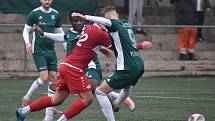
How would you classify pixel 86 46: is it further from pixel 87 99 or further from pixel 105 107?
pixel 105 107

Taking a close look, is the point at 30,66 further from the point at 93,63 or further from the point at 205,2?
the point at 93,63

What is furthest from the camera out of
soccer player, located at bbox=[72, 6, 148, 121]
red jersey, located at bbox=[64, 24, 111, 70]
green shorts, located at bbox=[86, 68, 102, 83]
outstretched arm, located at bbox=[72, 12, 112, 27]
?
green shorts, located at bbox=[86, 68, 102, 83]

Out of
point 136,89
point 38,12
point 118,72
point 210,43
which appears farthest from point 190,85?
point 118,72

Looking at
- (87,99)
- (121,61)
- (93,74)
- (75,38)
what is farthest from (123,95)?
(87,99)

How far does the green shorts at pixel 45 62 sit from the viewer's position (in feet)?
52.4

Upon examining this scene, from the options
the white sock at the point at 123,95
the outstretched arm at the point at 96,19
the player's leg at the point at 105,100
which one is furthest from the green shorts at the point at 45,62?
the outstretched arm at the point at 96,19

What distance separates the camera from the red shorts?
12.3 metres

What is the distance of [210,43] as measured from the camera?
24.6m

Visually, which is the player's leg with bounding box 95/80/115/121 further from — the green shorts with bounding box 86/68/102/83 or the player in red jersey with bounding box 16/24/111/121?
the green shorts with bounding box 86/68/102/83

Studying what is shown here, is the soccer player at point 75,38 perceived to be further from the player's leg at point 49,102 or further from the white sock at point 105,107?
the player's leg at point 49,102

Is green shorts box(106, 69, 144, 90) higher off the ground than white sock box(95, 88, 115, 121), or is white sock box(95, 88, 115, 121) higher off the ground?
green shorts box(106, 69, 144, 90)

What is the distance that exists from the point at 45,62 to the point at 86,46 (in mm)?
3588

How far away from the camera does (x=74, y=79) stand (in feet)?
40.5

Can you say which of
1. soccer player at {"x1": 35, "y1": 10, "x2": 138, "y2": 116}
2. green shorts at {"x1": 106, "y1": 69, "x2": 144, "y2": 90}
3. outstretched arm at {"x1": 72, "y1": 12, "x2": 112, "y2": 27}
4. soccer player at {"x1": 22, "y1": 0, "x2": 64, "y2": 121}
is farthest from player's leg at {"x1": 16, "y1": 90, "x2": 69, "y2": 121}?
soccer player at {"x1": 22, "y1": 0, "x2": 64, "y2": 121}
